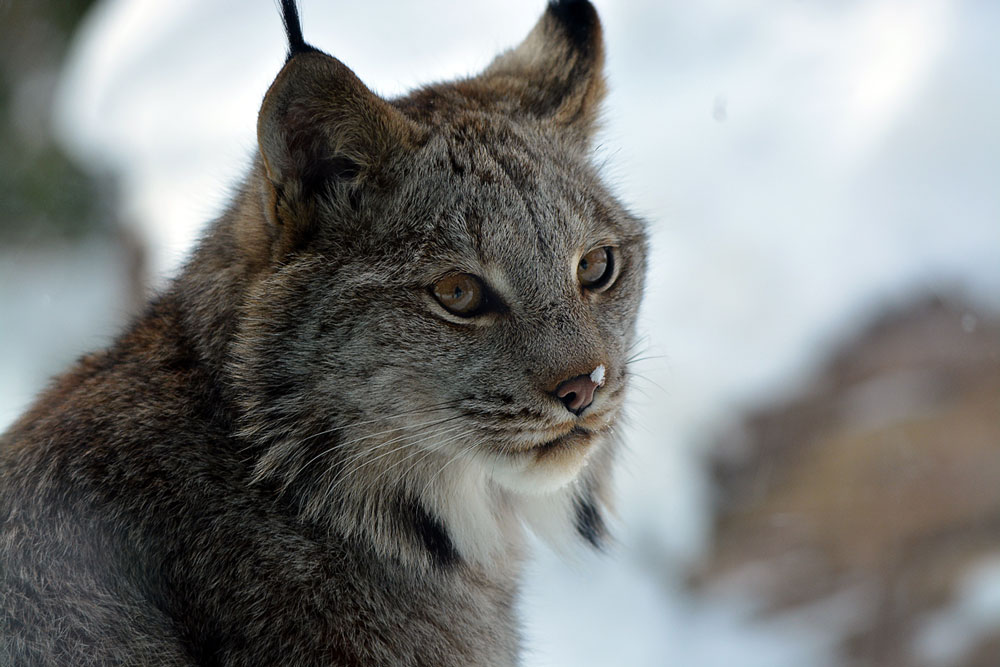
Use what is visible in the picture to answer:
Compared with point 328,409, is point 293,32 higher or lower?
higher

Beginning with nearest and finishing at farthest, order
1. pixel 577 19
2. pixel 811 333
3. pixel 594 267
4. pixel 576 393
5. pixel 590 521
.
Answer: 1. pixel 576 393
2. pixel 594 267
3. pixel 577 19
4. pixel 590 521
5. pixel 811 333

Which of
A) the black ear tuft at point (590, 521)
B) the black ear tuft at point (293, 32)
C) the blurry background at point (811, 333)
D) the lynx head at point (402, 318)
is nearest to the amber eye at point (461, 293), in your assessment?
the lynx head at point (402, 318)

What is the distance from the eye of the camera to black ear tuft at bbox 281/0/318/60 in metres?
1.45

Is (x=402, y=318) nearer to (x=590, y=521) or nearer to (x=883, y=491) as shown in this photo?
(x=590, y=521)

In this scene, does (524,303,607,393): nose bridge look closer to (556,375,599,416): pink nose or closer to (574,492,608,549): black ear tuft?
(556,375,599,416): pink nose

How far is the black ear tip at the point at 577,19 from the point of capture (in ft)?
→ 6.37

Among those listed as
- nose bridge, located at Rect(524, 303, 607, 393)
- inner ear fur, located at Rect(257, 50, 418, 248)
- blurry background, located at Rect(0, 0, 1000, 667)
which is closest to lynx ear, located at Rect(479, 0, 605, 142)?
inner ear fur, located at Rect(257, 50, 418, 248)

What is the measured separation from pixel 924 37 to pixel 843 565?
73.6 inches

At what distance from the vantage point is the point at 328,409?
1.62 meters

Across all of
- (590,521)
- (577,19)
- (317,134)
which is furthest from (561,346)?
(577,19)

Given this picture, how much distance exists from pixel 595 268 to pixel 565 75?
0.44 meters

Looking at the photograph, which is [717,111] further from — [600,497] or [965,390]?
Result: [600,497]

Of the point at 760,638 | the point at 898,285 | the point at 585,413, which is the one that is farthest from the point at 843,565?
the point at 585,413

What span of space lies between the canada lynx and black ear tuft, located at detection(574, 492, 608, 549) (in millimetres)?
330
